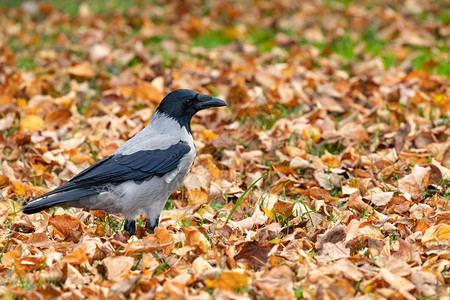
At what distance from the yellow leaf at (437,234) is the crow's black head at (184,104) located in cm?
171

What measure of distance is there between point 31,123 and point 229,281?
3.57m

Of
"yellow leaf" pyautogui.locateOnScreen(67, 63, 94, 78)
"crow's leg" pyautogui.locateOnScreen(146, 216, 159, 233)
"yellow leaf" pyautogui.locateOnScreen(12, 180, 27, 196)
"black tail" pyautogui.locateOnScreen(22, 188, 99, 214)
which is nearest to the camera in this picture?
"black tail" pyautogui.locateOnScreen(22, 188, 99, 214)

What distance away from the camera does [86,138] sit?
5.53 m

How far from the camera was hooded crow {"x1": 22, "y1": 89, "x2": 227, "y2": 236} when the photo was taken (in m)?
3.78

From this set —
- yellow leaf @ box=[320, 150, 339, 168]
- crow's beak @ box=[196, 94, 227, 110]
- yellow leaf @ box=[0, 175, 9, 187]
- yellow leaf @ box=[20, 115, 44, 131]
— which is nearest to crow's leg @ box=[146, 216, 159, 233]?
crow's beak @ box=[196, 94, 227, 110]

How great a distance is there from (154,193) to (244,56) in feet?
15.0

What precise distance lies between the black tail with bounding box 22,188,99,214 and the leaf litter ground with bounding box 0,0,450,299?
0.17 m

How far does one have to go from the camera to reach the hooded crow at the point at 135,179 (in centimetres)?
378

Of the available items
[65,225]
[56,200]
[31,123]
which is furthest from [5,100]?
[56,200]

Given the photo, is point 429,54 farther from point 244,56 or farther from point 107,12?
point 107,12

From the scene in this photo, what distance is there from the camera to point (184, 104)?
434 cm

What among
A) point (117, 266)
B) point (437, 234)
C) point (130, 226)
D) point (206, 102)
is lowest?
point (437, 234)

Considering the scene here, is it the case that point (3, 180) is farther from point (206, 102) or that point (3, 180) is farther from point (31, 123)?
point (206, 102)

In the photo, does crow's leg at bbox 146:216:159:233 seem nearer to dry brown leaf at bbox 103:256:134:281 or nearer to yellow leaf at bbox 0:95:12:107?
dry brown leaf at bbox 103:256:134:281
